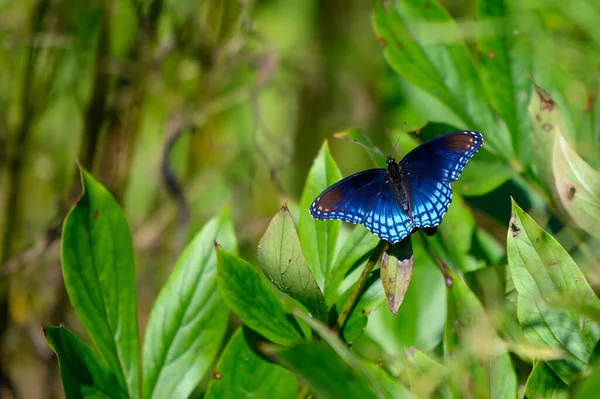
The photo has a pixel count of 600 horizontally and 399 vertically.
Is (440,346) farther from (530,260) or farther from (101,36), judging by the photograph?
(101,36)

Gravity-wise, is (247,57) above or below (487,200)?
above

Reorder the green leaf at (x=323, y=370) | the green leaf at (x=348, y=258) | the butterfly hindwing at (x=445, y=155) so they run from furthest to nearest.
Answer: the butterfly hindwing at (x=445, y=155) < the green leaf at (x=348, y=258) < the green leaf at (x=323, y=370)

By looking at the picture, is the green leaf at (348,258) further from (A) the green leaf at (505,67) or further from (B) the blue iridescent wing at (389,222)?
(A) the green leaf at (505,67)

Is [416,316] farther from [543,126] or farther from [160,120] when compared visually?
[160,120]

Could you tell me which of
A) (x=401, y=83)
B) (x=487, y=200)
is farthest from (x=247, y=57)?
(x=487, y=200)

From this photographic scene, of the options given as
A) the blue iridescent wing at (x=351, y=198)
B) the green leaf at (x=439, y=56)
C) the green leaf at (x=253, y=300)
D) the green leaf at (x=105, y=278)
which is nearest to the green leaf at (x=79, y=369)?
the green leaf at (x=105, y=278)

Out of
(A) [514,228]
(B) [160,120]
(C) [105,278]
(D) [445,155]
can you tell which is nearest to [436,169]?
(D) [445,155]

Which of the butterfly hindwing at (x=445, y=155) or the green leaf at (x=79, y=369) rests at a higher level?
the butterfly hindwing at (x=445, y=155)
